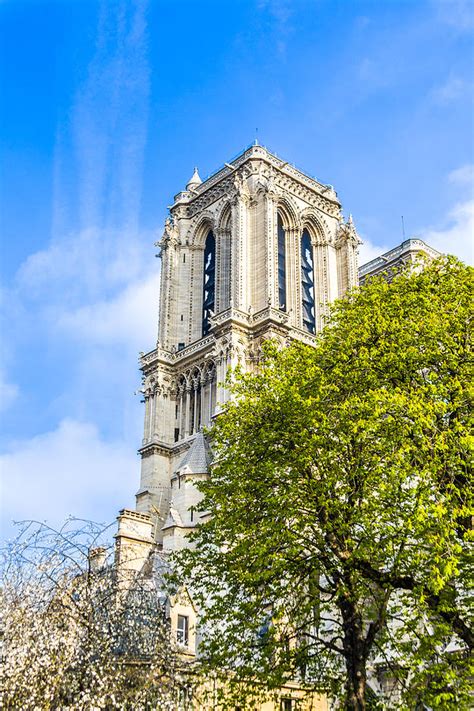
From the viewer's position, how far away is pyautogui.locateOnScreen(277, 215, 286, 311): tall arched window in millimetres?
65750

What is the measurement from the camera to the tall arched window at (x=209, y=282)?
66.9 metres

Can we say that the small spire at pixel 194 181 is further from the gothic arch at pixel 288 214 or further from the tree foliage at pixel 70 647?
the tree foliage at pixel 70 647

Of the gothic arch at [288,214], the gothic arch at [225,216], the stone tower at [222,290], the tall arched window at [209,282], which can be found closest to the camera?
the stone tower at [222,290]

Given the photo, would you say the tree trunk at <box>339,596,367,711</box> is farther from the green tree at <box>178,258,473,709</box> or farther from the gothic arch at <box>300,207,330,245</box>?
the gothic arch at <box>300,207,330,245</box>

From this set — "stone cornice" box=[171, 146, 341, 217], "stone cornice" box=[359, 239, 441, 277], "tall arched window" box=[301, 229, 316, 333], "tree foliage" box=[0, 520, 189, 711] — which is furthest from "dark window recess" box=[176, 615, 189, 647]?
"stone cornice" box=[359, 239, 441, 277]

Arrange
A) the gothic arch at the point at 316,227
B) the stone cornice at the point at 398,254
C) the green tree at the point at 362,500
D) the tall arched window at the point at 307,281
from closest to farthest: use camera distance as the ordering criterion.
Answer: the green tree at the point at 362,500
the tall arched window at the point at 307,281
the gothic arch at the point at 316,227
the stone cornice at the point at 398,254

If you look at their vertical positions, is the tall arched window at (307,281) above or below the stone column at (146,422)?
above

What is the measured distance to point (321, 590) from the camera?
20141 mm

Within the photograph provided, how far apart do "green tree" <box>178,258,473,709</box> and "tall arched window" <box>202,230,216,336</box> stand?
42.5m

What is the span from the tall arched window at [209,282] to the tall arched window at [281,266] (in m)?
5.31

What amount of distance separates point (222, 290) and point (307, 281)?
331 inches

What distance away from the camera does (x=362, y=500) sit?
20484mm

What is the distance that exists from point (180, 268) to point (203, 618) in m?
50.6

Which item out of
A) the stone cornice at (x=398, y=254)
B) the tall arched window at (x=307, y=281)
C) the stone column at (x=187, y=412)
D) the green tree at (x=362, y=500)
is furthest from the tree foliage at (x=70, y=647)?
the stone cornice at (x=398, y=254)
